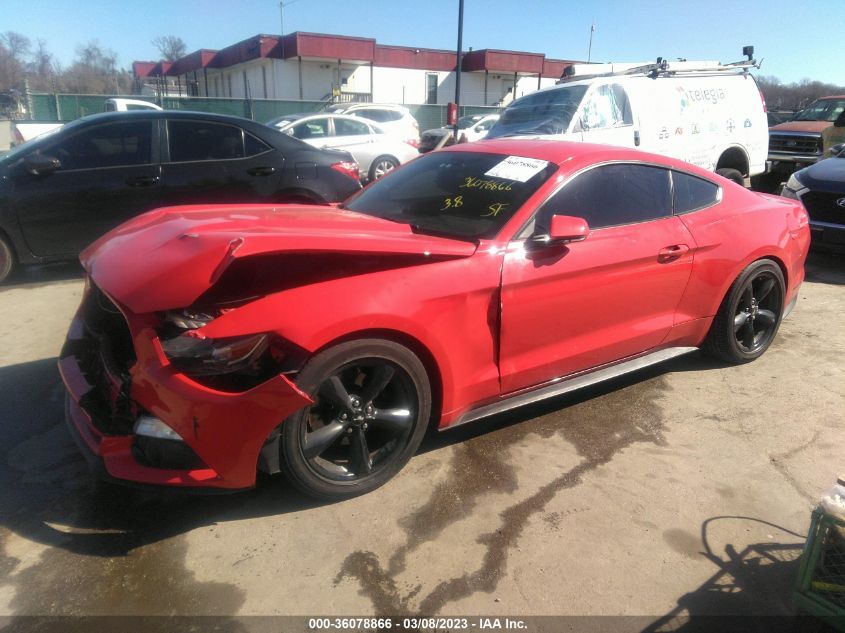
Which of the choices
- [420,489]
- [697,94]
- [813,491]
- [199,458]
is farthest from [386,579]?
[697,94]

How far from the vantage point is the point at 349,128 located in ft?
42.4

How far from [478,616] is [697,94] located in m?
8.76

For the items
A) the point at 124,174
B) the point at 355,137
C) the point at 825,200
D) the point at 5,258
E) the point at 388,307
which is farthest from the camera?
the point at 355,137

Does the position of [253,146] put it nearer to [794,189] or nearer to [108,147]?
[108,147]

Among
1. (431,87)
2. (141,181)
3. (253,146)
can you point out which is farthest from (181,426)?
(431,87)

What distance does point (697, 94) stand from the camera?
8773mm

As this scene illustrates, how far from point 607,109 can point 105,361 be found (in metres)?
7.43

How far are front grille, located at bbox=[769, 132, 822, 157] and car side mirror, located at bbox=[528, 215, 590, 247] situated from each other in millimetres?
11132

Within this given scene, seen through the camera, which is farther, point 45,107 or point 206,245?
point 45,107

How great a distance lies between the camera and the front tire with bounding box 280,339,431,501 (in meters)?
2.40

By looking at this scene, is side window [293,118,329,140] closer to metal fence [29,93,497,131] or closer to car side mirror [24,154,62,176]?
car side mirror [24,154,62,176]

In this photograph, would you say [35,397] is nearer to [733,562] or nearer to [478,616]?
[478,616]

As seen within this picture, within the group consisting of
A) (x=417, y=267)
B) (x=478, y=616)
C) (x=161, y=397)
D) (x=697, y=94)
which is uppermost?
(x=697, y=94)

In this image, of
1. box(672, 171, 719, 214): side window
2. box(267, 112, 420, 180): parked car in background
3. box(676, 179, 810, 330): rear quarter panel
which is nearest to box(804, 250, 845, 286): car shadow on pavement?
box(676, 179, 810, 330): rear quarter panel
